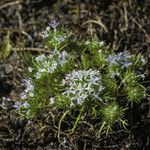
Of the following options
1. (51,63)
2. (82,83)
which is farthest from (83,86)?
(51,63)

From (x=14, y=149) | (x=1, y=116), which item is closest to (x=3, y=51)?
(x=1, y=116)

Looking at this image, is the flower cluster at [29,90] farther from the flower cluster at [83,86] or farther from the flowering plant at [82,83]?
the flower cluster at [83,86]

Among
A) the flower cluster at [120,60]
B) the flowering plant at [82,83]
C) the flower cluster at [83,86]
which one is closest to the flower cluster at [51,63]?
the flowering plant at [82,83]

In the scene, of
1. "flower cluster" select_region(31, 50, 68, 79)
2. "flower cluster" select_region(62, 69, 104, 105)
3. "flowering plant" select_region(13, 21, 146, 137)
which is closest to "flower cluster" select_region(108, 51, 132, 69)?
"flowering plant" select_region(13, 21, 146, 137)

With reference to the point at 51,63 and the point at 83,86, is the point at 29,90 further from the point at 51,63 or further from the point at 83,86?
the point at 83,86

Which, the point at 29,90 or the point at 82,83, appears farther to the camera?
the point at 29,90

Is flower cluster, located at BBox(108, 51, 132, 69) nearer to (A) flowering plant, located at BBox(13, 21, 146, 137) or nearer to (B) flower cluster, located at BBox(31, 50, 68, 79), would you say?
(A) flowering plant, located at BBox(13, 21, 146, 137)
